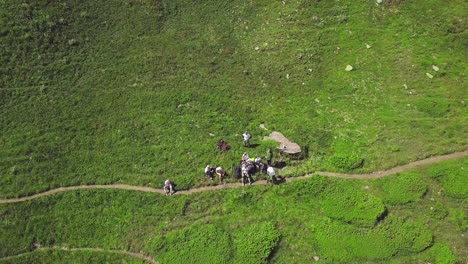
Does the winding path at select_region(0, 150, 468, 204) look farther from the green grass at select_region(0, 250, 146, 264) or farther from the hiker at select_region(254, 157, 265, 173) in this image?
the green grass at select_region(0, 250, 146, 264)

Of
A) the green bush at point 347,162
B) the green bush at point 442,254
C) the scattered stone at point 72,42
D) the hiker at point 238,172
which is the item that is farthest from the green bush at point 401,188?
the scattered stone at point 72,42

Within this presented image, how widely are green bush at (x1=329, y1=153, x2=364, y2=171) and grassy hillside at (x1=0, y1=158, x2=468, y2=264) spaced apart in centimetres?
172

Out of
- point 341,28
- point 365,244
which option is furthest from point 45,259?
point 341,28

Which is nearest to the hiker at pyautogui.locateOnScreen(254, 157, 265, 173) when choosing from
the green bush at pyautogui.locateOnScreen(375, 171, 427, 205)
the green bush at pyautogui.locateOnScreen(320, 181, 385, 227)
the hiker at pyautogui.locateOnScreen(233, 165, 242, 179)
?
the hiker at pyautogui.locateOnScreen(233, 165, 242, 179)

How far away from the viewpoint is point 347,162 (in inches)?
1574

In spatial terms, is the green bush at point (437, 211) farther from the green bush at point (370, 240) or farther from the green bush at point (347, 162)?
the green bush at point (347, 162)

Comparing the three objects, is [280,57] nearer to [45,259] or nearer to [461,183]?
[461,183]

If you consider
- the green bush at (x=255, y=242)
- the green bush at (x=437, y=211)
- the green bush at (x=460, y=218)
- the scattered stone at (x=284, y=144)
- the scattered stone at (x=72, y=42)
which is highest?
the scattered stone at (x=72, y=42)

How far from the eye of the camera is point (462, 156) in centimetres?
4016

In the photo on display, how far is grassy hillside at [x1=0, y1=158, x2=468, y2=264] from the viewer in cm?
3447

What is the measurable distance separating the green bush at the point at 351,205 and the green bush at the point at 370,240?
767mm

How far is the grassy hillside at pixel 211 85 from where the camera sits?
41188mm

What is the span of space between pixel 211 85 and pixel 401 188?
23695 mm

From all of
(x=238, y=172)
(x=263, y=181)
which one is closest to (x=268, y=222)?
(x=263, y=181)
